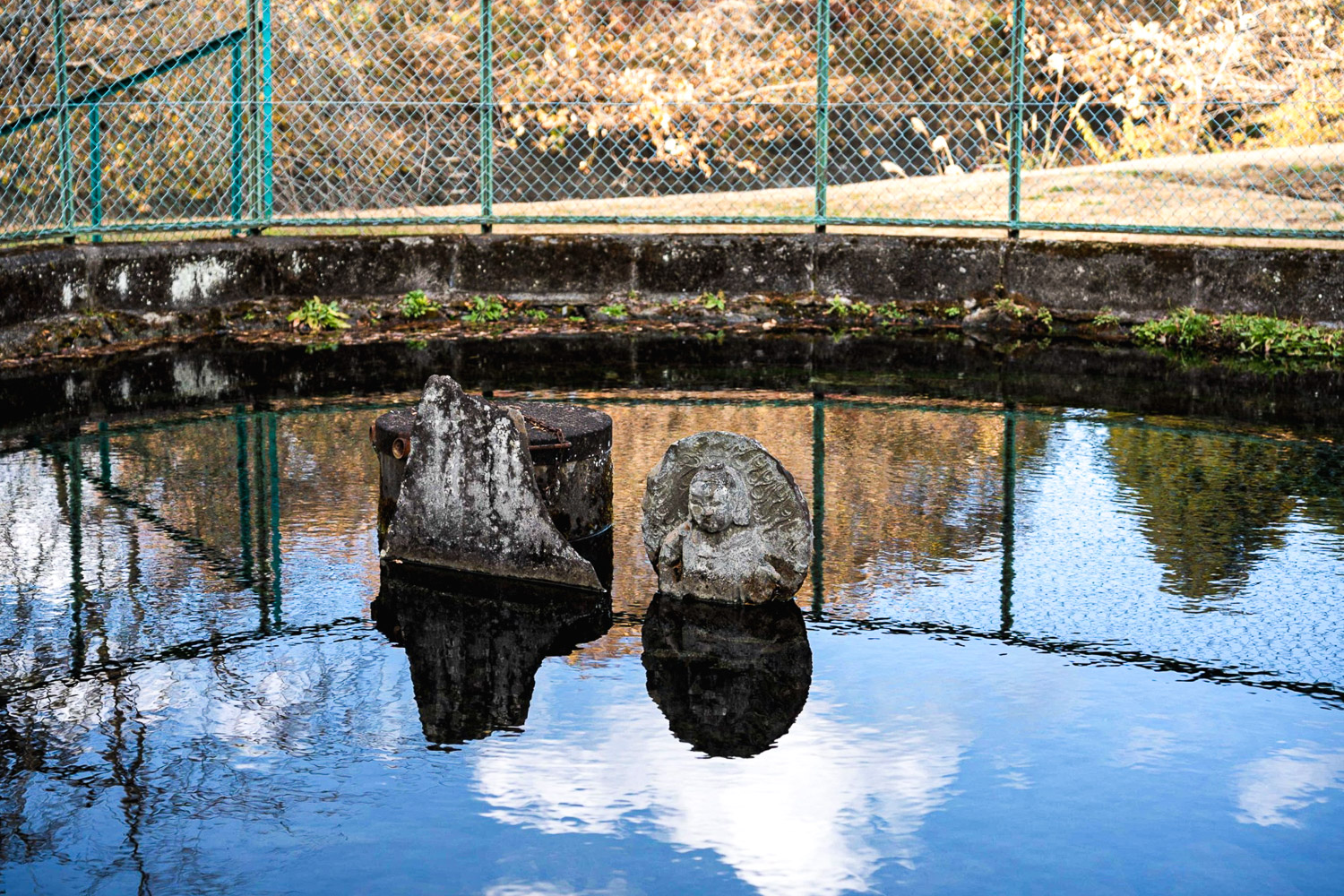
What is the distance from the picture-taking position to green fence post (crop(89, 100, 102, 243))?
11.0m

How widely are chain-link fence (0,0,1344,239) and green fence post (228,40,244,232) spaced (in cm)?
2

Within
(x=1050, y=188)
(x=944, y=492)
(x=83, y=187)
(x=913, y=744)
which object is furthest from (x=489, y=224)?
(x=913, y=744)

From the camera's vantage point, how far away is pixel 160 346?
35.2 ft

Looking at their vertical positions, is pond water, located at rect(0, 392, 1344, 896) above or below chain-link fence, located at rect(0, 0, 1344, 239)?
below

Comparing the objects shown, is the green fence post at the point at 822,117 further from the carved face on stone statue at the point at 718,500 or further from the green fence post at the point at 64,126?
the carved face on stone statue at the point at 718,500

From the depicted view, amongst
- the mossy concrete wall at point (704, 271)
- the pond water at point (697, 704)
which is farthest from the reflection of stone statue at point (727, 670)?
the mossy concrete wall at point (704, 271)

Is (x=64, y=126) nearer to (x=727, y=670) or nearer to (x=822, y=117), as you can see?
(x=822, y=117)

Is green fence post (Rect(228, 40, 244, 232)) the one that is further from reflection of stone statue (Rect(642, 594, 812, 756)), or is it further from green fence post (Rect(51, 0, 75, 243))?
reflection of stone statue (Rect(642, 594, 812, 756))

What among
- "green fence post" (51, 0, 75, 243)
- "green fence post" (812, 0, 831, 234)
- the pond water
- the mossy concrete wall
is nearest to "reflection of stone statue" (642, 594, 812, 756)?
the pond water

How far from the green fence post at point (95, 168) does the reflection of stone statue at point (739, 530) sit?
6559mm

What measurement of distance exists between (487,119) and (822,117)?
2.29m

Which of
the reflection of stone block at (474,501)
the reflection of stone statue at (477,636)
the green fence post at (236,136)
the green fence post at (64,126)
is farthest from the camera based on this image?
the green fence post at (236,136)

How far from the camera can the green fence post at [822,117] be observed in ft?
39.1

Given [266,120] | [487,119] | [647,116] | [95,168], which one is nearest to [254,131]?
[266,120]
